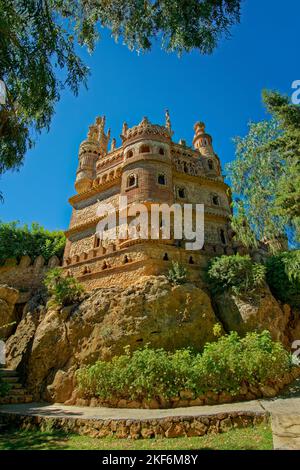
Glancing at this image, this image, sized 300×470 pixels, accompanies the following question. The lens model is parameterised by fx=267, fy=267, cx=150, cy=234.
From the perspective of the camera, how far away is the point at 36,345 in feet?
42.7

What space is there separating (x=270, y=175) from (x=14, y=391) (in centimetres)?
1522

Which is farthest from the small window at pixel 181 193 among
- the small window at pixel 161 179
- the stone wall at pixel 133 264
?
the stone wall at pixel 133 264

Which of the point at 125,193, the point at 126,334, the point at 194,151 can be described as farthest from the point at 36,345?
the point at 194,151

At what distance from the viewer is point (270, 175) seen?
496 inches

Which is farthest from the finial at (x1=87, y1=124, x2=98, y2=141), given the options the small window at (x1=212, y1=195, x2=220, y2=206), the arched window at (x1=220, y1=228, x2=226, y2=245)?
the arched window at (x1=220, y1=228, x2=226, y2=245)

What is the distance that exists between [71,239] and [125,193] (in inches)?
243

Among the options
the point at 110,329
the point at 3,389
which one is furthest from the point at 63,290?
the point at 3,389

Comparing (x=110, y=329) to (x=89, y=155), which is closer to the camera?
(x=110, y=329)

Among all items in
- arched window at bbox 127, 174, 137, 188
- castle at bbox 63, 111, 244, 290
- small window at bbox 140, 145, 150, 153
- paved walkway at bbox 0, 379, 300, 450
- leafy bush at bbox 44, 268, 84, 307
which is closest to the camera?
paved walkway at bbox 0, 379, 300, 450

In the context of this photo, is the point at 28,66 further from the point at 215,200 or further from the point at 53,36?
the point at 215,200

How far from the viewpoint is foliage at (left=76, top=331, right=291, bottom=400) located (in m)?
8.86

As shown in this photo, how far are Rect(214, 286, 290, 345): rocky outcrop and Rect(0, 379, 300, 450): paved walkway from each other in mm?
2846

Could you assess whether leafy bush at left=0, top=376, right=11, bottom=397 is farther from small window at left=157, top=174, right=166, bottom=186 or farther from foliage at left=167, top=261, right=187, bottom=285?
small window at left=157, top=174, right=166, bottom=186

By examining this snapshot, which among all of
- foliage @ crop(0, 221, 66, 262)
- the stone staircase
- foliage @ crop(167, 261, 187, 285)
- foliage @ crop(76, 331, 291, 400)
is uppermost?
foliage @ crop(0, 221, 66, 262)
